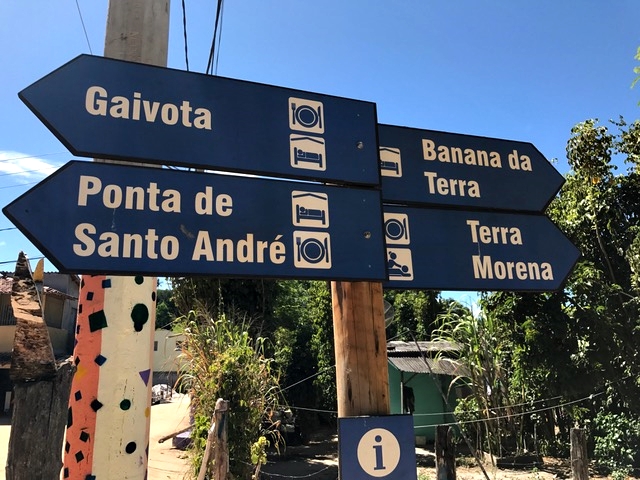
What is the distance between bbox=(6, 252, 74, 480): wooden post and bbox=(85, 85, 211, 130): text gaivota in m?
0.70

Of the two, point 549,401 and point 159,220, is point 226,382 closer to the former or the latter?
point 159,220

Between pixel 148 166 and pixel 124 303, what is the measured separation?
2.91 ft

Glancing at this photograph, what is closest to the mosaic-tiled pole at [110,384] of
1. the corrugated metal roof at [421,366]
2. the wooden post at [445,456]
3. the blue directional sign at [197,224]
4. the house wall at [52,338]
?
the blue directional sign at [197,224]

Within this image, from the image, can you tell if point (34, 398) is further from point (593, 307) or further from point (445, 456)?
point (593, 307)

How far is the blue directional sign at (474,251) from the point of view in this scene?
7.49ft

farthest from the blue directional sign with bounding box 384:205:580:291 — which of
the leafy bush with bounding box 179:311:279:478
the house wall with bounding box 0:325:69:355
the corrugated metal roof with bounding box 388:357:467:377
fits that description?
the house wall with bounding box 0:325:69:355

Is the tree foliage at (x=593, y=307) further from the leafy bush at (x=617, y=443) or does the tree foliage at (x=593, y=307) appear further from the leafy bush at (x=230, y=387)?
the leafy bush at (x=230, y=387)

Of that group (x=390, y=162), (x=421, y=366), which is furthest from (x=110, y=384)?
(x=421, y=366)

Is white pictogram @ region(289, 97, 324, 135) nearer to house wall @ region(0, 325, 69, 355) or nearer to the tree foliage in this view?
the tree foliage

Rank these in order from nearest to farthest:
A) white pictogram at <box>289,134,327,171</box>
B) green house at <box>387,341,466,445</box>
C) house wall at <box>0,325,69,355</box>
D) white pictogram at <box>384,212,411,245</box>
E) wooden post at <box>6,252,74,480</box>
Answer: wooden post at <box>6,252,74,480</box> → white pictogram at <box>289,134,327,171</box> → white pictogram at <box>384,212,411,245</box> → green house at <box>387,341,466,445</box> → house wall at <box>0,325,69,355</box>

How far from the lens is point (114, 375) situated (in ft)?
7.82

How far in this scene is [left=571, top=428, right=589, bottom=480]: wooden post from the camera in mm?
4562

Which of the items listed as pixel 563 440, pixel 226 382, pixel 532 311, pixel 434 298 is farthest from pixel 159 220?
pixel 434 298

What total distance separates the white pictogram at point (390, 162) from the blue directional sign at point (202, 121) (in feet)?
0.36
